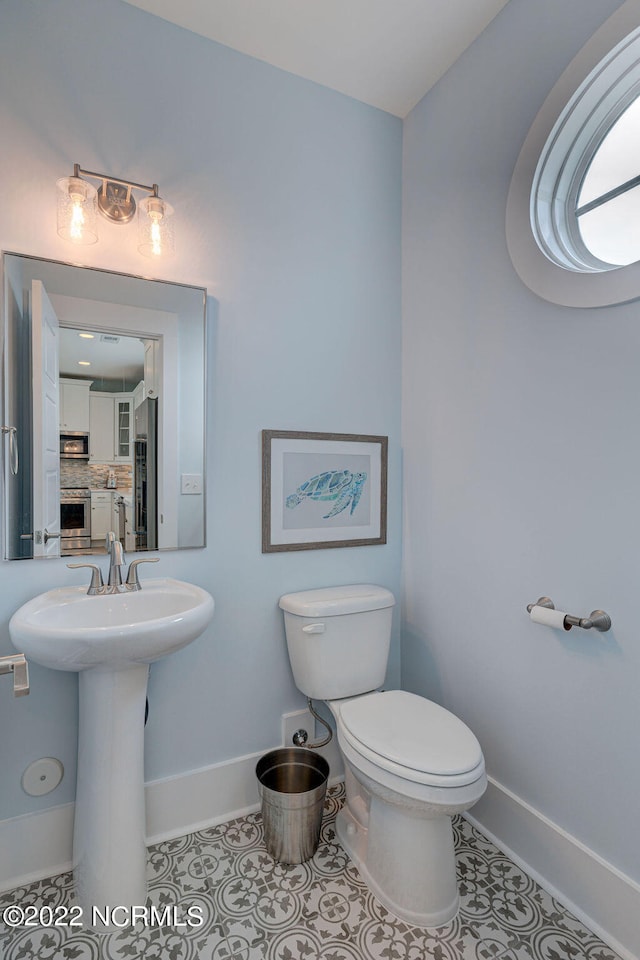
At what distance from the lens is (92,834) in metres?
1.35

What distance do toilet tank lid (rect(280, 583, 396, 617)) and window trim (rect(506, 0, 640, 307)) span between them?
1122 mm

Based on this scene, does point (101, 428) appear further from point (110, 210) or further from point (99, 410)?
point (110, 210)

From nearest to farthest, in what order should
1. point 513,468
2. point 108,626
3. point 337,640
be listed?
point 108,626
point 513,468
point 337,640

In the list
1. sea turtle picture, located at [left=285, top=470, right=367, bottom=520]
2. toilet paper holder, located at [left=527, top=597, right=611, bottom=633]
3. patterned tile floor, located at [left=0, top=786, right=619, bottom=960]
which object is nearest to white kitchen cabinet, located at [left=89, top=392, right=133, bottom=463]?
sea turtle picture, located at [left=285, top=470, right=367, bottom=520]

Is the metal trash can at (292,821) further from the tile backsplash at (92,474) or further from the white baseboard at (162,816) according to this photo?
the tile backsplash at (92,474)

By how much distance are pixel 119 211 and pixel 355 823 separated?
2078 millimetres

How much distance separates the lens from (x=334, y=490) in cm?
195

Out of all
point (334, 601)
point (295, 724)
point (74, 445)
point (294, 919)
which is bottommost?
point (294, 919)

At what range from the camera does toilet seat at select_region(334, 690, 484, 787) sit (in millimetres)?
1245

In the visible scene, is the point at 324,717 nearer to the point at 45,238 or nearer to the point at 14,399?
the point at 14,399

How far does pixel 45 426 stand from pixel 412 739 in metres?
1.39

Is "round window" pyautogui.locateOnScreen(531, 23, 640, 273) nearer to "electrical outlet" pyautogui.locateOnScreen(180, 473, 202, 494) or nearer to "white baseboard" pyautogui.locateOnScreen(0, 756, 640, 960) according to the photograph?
"electrical outlet" pyautogui.locateOnScreen(180, 473, 202, 494)

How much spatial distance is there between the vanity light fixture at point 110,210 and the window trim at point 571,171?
43.1 inches

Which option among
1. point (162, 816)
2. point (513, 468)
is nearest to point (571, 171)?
point (513, 468)
